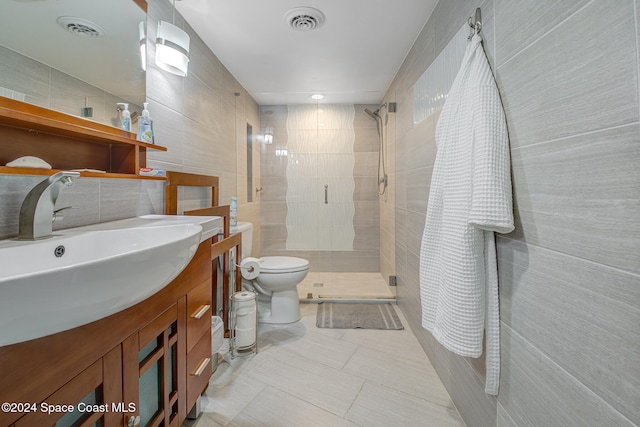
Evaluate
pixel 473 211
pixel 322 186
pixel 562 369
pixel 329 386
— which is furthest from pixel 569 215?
pixel 322 186

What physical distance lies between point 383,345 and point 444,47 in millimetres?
1825

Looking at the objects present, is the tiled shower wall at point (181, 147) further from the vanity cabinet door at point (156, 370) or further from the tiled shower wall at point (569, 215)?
the tiled shower wall at point (569, 215)

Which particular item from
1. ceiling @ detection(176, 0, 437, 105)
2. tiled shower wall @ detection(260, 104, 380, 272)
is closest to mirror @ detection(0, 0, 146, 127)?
ceiling @ detection(176, 0, 437, 105)

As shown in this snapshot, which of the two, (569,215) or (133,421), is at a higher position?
(569,215)

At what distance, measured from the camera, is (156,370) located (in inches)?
37.5

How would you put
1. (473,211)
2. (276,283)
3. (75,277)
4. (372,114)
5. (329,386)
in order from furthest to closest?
(372,114) → (276,283) → (329,386) → (473,211) → (75,277)

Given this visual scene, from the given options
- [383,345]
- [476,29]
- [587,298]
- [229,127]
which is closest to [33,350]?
[587,298]

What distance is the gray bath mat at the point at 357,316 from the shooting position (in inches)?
85.6

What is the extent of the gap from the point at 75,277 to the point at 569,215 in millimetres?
1052

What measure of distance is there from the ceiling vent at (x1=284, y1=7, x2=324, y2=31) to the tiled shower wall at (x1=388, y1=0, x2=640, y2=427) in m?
0.91

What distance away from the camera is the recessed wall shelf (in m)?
0.77

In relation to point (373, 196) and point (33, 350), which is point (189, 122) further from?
point (373, 196)

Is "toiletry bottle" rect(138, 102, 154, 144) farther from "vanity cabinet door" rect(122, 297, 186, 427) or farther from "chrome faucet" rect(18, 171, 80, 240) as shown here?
"vanity cabinet door" rect(122, 297, 186, 427)

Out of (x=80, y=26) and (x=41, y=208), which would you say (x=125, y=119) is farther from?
(x=41, y=208)
